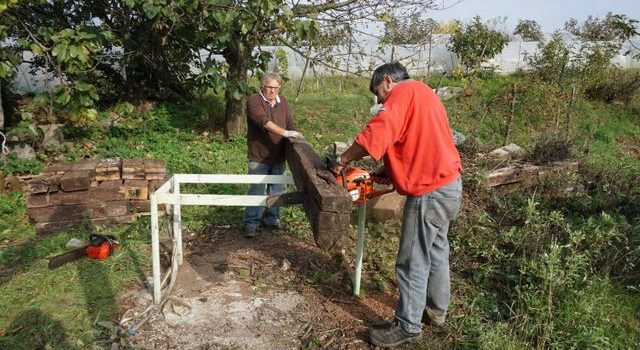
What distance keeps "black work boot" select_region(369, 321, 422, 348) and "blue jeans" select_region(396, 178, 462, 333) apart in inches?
1.4

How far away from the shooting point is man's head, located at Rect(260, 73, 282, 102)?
445cm

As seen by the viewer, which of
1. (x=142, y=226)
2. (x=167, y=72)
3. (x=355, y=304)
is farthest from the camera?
(x=167, y=72)

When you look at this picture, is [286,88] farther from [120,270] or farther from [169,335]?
[169,335]

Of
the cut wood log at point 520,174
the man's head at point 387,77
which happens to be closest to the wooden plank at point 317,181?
the man's head at point 387,77

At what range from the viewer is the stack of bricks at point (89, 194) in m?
4.86

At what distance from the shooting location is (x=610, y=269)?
3805 mm

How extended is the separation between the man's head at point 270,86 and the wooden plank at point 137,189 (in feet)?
6.01

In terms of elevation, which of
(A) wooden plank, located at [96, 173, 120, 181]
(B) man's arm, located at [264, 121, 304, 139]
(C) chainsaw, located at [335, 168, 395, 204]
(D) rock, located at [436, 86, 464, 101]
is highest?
(D) rock, located at [436, 86, 464, 101]

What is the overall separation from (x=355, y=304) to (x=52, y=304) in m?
2.23

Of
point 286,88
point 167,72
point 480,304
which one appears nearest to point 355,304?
point 480,304

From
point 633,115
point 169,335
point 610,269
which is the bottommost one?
point 169,335

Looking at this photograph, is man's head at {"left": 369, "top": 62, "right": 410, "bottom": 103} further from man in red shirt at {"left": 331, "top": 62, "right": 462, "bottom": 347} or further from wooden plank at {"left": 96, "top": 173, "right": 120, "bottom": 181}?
wooden plank at {"left": 96, "top": 173, "right": 120, "bottom": 181}

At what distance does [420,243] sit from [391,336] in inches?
24.6

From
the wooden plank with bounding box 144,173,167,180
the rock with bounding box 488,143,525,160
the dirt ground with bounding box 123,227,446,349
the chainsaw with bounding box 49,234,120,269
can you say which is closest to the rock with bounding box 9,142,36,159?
the wooden plank with bounding box 144,173,167,180
